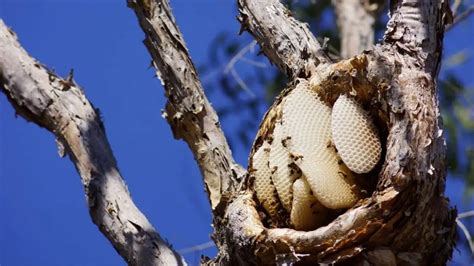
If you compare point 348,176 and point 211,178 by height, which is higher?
point 211,178

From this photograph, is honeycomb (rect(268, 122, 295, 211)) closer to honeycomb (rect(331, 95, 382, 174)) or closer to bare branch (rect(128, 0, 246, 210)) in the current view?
honeycomb (rect(331, 95, 382, 174))

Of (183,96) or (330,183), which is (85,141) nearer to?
(183,96)

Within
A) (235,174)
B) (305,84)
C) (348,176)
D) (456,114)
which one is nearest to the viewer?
(348,176)

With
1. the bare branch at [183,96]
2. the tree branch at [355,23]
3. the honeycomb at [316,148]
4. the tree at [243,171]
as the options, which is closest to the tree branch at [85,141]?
the tree at [243,171]

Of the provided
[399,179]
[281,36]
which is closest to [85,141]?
[281,36]

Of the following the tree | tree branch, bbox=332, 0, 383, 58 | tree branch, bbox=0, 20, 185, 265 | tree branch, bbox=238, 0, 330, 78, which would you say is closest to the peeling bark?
the tree

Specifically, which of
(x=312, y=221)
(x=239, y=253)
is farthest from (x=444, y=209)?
(x=239, y=253)

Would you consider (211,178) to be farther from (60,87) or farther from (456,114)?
(456,114)
